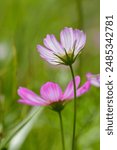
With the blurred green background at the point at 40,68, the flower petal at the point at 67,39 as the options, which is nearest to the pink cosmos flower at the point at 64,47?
the flower petal at the point at 67,39

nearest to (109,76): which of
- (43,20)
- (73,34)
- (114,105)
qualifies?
(114,105)

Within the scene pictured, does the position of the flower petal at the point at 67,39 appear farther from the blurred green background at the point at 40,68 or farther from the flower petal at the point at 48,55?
the blurred green background at the point at 40,68

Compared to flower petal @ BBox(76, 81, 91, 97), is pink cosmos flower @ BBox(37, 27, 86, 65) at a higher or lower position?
higher

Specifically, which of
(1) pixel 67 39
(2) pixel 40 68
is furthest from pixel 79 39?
(2) pixel 40 68

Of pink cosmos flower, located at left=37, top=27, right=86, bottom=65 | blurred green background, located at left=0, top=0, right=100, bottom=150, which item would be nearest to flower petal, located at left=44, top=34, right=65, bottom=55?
pink cosmos flower, located at left=37, top=27, right=86, bottom=65

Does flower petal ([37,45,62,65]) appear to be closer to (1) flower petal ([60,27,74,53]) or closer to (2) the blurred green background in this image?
(1) flower petal ([60,27,74,53])

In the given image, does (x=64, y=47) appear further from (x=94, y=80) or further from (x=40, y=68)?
(x=40, y=68)

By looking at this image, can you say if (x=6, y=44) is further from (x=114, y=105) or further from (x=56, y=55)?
(x=56, y=55)
